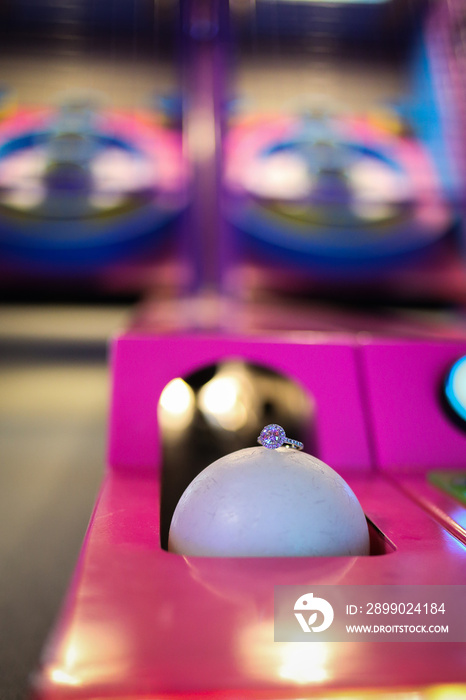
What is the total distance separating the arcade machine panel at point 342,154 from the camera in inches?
71.2

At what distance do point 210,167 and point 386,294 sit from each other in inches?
25.0

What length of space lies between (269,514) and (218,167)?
1.56m

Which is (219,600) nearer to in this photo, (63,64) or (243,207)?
(243,207)

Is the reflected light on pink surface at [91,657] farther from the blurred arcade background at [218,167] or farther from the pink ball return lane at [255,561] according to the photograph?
the blurred arcade background at [218,167]

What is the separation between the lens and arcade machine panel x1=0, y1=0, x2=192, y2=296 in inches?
70.4

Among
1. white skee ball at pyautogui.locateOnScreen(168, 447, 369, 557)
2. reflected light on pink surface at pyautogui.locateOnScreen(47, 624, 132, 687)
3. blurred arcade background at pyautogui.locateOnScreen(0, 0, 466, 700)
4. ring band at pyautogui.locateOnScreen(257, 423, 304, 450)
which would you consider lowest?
reflected light on pink surface at pyautogui.locateOnScreen(47, 624, 132, 687)

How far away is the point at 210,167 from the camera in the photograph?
1824 mm

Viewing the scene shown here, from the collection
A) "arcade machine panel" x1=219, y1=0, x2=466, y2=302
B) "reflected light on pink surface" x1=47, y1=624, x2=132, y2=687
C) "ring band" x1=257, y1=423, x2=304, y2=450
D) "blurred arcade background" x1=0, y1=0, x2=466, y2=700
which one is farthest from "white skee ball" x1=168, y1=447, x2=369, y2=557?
"arcade machine panel" x1=219, y1=0, x2=466, y2=302

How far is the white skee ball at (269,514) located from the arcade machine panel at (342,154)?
1.32 meters

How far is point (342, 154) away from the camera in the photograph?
2.00 meters

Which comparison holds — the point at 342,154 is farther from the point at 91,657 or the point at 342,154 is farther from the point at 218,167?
the point at 91,657

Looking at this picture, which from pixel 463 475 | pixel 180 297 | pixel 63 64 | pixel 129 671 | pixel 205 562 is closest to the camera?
pixel 129 671

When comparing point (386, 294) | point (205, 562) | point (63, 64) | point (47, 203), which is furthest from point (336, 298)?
point (205, 562)

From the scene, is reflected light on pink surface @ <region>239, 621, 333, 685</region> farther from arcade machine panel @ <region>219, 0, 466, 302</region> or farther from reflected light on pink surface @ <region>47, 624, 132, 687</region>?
arcade machine panel @ <region>219, 0, 466, 302</region>
